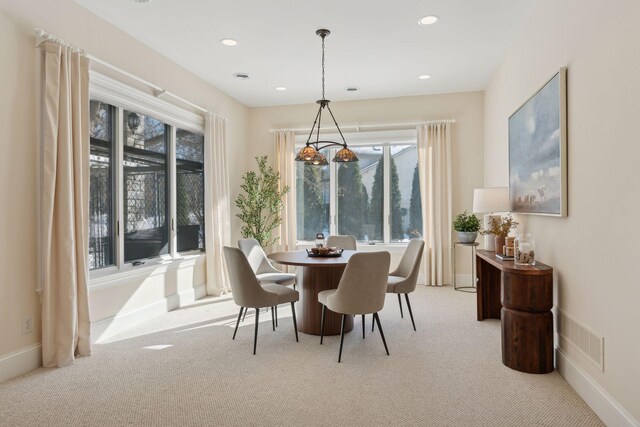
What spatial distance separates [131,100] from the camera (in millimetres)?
4070

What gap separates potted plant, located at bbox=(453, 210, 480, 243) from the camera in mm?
5434

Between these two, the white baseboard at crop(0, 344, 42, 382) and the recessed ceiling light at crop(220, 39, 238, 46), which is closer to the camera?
the white baseboard at crop(0, 344, 42, 382)

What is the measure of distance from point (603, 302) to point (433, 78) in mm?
3896

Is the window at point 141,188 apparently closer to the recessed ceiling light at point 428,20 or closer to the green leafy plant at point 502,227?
the recessed ceiling light at point 428,20

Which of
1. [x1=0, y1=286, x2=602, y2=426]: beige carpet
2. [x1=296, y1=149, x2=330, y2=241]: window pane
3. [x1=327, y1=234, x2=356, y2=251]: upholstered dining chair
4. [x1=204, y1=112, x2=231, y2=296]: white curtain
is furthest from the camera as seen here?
[x1=296, y1=149, x2=330, y2=241]: window pane

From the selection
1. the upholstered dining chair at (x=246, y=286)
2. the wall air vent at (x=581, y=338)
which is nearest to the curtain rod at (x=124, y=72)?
the upholstered dining chair at (x=246, y=286)

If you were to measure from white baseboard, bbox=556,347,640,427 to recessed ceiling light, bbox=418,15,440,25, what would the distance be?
295cm

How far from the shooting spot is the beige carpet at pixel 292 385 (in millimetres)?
2289

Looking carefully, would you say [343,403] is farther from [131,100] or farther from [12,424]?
[131,100]


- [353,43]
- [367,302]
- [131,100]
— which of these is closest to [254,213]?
[131,100]

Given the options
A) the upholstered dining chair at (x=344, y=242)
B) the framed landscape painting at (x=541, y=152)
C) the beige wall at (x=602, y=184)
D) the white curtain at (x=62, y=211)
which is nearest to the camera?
the beige wall at (x=602, y=184)

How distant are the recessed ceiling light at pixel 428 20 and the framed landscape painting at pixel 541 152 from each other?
3.67ft

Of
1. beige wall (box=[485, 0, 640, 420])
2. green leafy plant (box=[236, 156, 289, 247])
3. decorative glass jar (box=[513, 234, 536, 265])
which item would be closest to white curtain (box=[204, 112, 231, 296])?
green leafy plant (box=[236, 156, 289, 247])

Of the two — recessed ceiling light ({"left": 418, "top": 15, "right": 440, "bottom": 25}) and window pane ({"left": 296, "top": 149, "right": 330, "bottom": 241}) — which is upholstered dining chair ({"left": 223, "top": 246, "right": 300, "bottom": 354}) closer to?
recessed ceiling light ({"left": 418, "top": 15, "right": 440, "bottom": 25})
